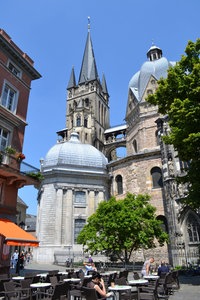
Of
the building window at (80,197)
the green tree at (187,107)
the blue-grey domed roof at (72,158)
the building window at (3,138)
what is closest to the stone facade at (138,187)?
the building window at (80,197)

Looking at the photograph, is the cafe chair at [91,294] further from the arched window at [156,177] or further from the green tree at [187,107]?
the arched window at [156,177]

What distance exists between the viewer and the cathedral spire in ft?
241

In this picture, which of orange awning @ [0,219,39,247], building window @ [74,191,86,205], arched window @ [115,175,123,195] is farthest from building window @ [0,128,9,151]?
arched window @ [115,175,123,195]

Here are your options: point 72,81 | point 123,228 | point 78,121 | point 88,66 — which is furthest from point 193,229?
point 88,66

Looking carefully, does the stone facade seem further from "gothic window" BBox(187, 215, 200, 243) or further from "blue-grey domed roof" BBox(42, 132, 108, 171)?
"blue-grey domed roof" BBox(42, 132, 108, 171)

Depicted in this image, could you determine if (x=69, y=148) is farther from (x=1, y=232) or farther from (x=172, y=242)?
(x=1, y=232)

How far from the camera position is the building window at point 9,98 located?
1705 cm

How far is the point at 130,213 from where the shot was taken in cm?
2050

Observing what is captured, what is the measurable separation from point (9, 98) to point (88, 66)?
62619 millimetres

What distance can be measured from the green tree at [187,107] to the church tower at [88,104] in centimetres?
4379

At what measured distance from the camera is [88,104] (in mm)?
68625

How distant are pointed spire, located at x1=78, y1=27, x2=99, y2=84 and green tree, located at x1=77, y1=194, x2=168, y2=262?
183 feet

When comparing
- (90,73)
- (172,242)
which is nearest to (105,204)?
(172,242)

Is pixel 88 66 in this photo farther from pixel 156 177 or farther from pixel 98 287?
pixel 98 287
